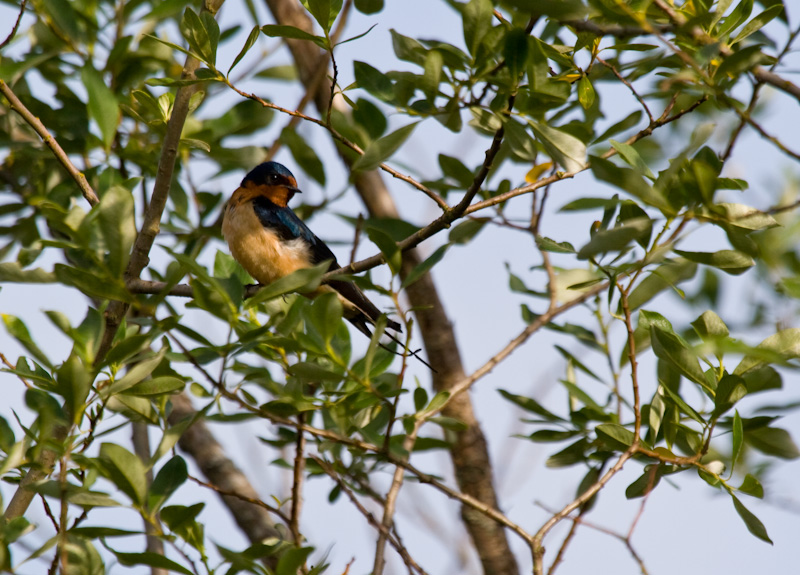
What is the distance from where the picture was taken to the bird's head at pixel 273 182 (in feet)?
18.6

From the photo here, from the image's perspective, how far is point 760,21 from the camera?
8.41ft

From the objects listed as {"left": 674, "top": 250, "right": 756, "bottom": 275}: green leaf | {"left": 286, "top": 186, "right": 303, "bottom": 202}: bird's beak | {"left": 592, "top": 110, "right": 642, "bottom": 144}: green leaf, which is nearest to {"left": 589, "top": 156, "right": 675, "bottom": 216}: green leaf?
{"left": 674, "top": 250, "right": 756, "bottom": 275}: green leaf

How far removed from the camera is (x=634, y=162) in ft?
7.24

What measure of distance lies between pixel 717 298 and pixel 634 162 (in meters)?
0.69

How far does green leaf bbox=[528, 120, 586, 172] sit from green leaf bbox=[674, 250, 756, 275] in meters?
0.36

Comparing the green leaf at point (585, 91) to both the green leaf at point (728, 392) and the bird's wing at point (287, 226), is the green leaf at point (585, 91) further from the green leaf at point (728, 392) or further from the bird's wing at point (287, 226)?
the bird's wing at point (287, 226)

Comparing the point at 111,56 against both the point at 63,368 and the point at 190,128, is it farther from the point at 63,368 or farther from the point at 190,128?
the point at 63,368

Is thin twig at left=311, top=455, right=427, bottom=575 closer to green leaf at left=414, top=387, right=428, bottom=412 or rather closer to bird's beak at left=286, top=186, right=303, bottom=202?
green leaf at left=414, top=387, right=428, bottom=412

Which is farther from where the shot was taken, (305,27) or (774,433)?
(305,27)

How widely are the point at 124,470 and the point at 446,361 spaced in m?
2.92

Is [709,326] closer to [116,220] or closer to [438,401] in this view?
[438,401]

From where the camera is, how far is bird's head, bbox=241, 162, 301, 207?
223 inches

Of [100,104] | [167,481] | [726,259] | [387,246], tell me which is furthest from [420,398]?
[100,104]

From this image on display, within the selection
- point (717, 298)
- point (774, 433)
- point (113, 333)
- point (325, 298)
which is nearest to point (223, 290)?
point (325, 298)
